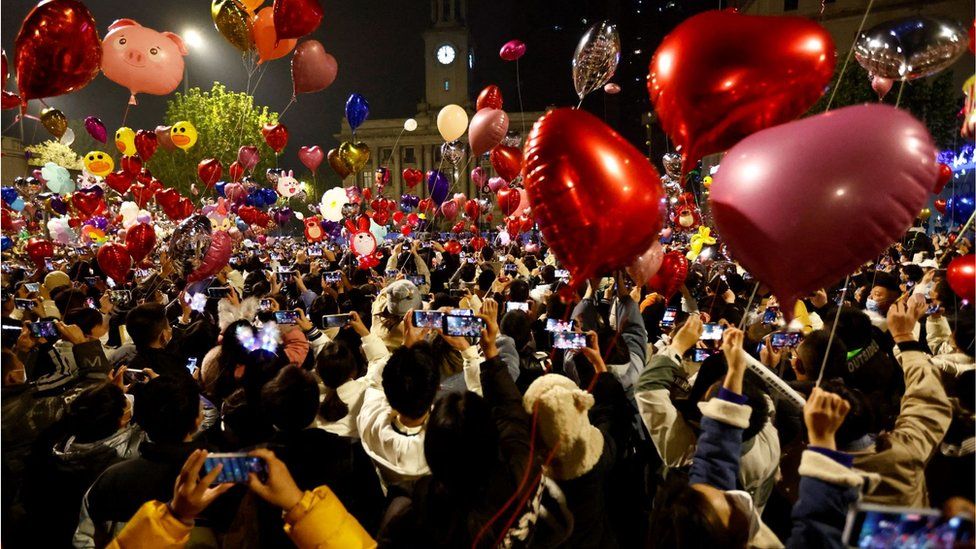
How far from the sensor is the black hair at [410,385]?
84.3 inches

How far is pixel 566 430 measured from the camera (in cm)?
188

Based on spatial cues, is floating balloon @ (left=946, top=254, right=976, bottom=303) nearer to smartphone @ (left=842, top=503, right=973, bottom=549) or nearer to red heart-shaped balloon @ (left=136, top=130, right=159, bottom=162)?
smartphone @ (left=842, top=503, right=973, bottom=549)

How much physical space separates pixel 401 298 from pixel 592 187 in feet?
6.20

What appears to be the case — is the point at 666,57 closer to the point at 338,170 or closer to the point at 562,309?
the point at 562,309

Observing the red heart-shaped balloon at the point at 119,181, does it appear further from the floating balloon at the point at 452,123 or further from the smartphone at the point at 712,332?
the smartphone at the point at 712,332

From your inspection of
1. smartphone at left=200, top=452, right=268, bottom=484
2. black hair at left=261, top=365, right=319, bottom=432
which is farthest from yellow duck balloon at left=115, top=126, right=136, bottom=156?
smartphone at left=200, top=452, right=268, bottom=484

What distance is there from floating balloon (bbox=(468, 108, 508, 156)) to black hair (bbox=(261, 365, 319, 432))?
17.1 feet

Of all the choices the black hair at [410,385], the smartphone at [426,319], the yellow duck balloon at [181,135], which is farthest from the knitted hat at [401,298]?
the yellow duck balloon at [181,135]

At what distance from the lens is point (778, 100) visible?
233 cm

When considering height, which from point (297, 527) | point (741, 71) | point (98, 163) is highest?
point (741, 71)

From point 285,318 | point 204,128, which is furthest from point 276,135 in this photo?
point 204,128

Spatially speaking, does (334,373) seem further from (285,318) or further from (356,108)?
(356,108)

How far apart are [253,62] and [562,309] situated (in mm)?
5671

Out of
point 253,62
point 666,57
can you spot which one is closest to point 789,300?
point 666,57
